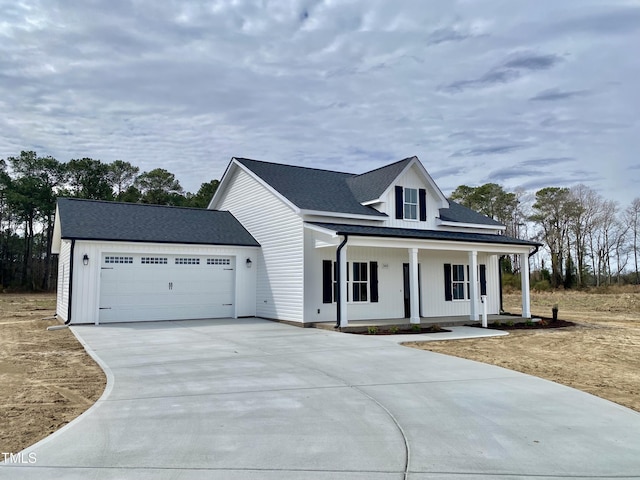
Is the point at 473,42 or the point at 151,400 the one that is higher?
→ the point at 473,42

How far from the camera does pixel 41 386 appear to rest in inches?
275

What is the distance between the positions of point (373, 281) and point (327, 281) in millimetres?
1842

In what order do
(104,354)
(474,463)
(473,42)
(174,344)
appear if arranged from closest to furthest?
1. (474,463)
2. (104,354)
3. (174,344)
4. (473,42)

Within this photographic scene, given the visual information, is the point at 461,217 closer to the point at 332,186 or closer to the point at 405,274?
the point at 405,274

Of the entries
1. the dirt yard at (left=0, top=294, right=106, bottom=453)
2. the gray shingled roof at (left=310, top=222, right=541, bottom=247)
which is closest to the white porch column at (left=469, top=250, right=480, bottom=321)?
the gray shingled roof at (left=310, top=222, right=541, bottom=247)

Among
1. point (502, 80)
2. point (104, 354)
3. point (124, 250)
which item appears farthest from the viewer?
point (124, 250)

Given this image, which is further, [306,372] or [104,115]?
[104,115]

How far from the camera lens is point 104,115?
18.7m

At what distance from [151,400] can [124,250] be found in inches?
436

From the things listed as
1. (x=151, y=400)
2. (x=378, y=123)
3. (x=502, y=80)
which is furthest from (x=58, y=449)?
(x=378, y=123)

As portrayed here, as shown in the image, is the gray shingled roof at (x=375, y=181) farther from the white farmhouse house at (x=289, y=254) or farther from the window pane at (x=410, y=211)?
the window pane at (x=410, y=211)

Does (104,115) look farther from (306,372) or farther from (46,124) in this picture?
(306,372)

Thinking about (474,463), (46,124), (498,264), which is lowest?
(474,463)

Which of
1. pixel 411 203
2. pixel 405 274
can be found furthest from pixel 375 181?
pixel 405 274
